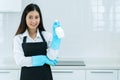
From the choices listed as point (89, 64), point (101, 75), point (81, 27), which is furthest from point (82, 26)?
point (101, 75)

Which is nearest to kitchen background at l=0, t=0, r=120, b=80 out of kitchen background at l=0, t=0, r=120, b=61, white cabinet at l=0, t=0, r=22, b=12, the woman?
kitchen background at l=0, t=0, r=120, b=61

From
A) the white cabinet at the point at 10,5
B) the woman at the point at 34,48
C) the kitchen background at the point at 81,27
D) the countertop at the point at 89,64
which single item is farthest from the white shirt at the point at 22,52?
the kitchen background at the point at 81,27

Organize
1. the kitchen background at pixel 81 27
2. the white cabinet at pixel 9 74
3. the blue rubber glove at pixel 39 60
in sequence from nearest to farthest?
the blue rubber glove at pixel 39 60 < the white cabinet at pixel 9 74 < the kitchen background at pixel 81 27

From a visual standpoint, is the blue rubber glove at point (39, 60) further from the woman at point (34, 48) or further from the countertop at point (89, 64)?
the countertop at point (89, 64)

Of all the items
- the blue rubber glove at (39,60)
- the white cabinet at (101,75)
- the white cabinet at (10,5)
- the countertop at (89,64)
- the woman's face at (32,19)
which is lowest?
the white cabinet at (101,75)

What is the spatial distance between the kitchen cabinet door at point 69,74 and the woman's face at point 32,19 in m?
0.93

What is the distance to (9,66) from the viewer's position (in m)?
2.88

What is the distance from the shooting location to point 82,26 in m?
3.44

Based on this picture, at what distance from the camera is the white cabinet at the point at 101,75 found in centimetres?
294

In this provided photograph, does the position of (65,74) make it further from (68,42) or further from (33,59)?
(33,59)

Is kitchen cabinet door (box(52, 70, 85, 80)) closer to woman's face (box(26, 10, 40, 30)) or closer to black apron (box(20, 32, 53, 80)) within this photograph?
black apron (box(20, 32, 53, 80))

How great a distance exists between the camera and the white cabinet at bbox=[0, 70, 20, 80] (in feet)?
9.48

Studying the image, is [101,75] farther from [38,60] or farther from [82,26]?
[38,60]

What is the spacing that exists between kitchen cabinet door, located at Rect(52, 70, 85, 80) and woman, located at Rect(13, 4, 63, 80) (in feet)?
2.45
